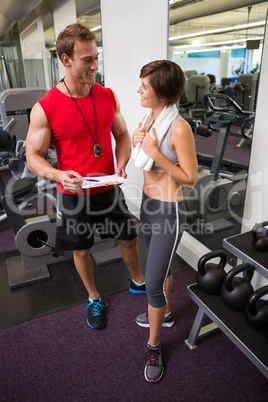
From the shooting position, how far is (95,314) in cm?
182

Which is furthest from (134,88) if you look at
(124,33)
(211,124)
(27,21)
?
(27,21)

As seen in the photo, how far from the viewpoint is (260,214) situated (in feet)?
5.55

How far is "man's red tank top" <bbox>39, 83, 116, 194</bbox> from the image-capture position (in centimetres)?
143

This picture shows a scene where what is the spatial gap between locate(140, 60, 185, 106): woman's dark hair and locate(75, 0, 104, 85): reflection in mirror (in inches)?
87.6

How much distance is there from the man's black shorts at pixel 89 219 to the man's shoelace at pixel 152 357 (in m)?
0.61

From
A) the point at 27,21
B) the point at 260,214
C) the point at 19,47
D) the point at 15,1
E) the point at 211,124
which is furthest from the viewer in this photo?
the point at 19,47

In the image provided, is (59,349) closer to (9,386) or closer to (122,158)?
(9,386)

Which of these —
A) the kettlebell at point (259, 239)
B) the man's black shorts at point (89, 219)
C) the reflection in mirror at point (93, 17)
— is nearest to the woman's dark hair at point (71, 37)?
the man's black shorts at point (89, 219)

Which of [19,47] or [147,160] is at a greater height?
[19,47]

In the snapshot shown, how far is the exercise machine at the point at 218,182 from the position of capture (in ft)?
7.47

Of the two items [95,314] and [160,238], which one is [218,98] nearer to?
[160,238]

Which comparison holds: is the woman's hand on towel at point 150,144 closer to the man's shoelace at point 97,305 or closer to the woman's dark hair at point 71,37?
the woman's dark hair at point 71,37

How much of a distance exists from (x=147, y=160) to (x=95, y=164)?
407mm

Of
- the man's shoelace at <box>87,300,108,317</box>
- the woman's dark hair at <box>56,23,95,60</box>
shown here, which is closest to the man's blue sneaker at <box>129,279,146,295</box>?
the man's shoelace at <box>87,300,108,317</box>
